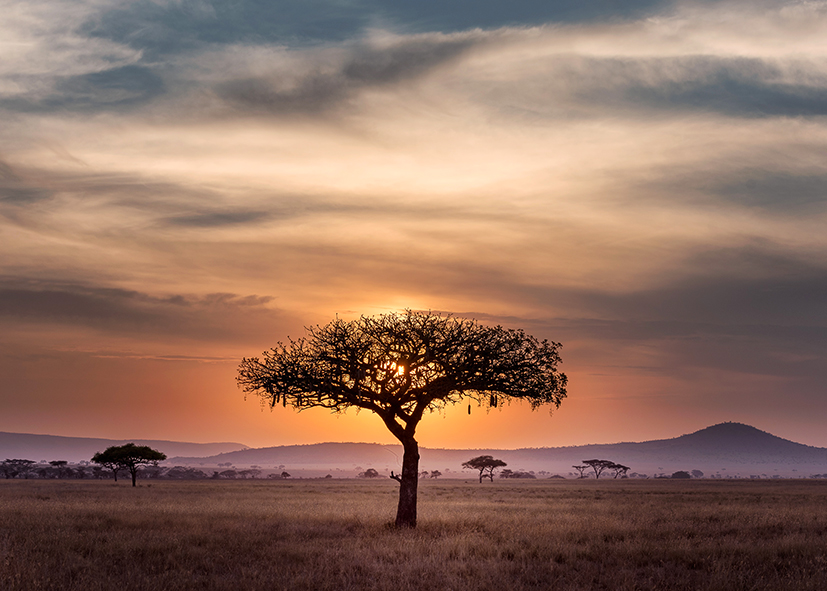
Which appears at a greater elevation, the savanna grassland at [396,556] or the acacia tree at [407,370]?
the acacia tree at [407,370]

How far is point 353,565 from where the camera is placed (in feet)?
61.1

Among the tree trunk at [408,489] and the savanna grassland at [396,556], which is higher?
the tree trunk at [408,489]

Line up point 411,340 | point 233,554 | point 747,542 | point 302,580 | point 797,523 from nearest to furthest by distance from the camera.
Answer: point 302,580, point 233,554, point 747,542, point 411,340, point 797,523

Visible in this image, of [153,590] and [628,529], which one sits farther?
[628,529]

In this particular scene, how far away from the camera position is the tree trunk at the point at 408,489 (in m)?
28.8

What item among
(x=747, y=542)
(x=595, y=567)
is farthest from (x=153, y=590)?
(x=747, y=542)

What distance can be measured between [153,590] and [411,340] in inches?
597

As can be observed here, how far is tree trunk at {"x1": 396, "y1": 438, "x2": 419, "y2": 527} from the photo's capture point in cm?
2878

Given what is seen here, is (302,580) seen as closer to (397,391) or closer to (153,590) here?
(153,590)

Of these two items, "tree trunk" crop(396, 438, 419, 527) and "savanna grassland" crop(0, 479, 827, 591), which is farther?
"tree trunk" crop(396, 438, 419, 527)

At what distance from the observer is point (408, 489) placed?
95.1 feet

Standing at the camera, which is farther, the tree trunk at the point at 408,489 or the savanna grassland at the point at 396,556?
the tree trunk at the point at 408,489

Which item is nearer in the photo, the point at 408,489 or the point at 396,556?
the point at 396,556

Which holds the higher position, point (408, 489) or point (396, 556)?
point (408, 489)
